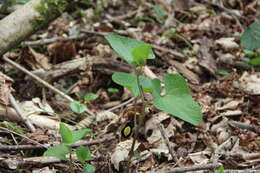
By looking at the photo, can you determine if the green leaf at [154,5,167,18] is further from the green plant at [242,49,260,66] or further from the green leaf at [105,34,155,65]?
the green leaf at [105,34,155,65]

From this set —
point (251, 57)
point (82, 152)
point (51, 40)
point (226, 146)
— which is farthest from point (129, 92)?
point (251, 57)

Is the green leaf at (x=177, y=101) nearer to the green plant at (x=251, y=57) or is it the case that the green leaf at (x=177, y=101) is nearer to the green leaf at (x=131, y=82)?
the green leaf at (x=131, y=82)

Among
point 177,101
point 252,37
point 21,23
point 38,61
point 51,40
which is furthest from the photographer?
point 51,40

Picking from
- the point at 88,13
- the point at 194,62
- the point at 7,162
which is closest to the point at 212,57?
the point at 194,62

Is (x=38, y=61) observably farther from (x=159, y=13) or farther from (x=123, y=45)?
(x=159, y=13)

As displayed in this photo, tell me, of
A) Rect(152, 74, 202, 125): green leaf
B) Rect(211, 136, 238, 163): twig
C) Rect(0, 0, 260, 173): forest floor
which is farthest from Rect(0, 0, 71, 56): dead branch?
Rect(211, 136, 238, 163): twig

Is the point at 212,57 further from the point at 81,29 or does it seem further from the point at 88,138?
the point at 88,138
